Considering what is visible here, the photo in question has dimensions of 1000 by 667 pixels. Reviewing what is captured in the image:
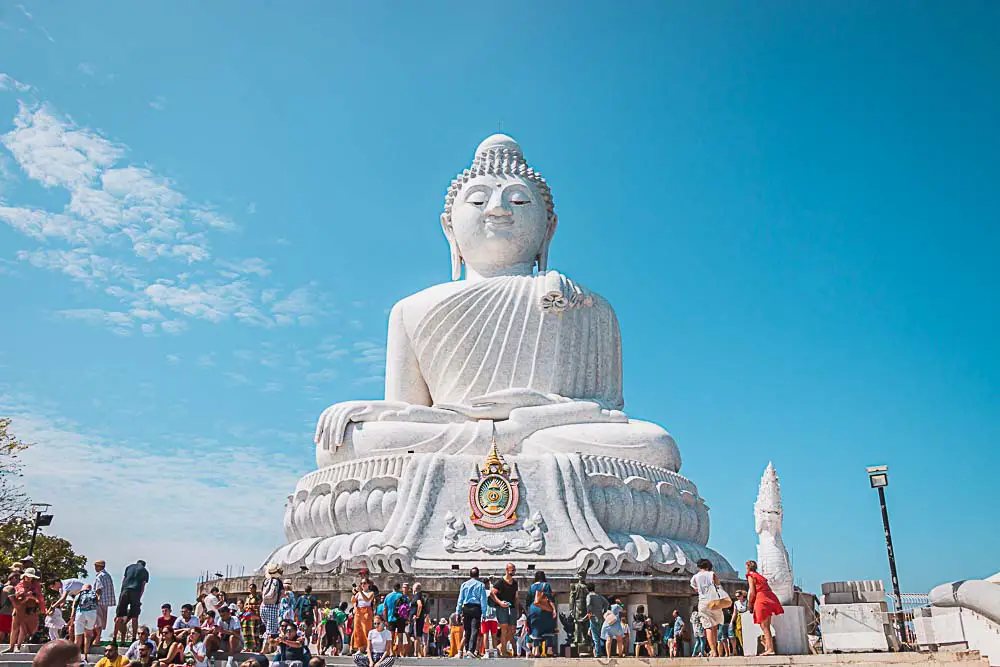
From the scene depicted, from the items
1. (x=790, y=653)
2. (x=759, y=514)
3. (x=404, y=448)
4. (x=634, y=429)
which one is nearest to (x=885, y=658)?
(x=790, y=653)

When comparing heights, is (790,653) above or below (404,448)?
below

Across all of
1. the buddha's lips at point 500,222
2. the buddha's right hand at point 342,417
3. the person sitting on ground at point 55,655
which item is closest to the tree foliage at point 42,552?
the buddha's right hand at point 342,417

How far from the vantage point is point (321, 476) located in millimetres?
14883

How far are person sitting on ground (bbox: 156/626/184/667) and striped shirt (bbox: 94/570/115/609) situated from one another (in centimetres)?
70

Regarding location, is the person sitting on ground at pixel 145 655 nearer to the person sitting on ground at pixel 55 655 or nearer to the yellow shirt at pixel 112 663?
the yellow shirt at pixel 112 663

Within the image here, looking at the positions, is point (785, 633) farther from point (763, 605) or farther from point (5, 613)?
point (5, 613)

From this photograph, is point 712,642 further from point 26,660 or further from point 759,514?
point 26,660

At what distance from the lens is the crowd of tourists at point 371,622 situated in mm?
8844

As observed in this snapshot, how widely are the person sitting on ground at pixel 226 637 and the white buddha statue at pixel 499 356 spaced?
197 inches

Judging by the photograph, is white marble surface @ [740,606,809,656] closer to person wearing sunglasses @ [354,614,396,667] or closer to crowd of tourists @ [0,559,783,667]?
crowd of tourists @ [0,559,783,667]

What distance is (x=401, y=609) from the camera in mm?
9680

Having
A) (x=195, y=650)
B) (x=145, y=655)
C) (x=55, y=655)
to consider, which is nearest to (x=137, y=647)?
(x=145, y=655)

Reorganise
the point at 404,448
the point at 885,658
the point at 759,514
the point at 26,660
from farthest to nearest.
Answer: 1. the point at 404,448
2. the point at 759,514
3. the point at 26,660
4. the point at 885,658

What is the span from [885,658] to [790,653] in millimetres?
1287
